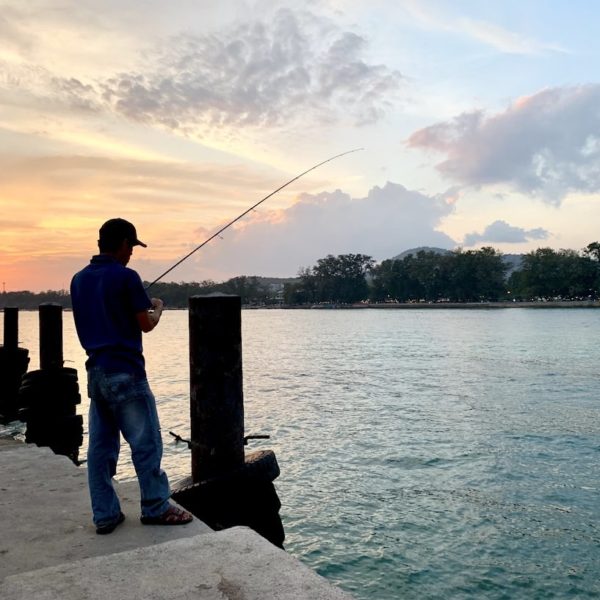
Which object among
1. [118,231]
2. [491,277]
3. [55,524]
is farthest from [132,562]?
[491,277]

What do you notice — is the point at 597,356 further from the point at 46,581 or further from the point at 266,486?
the point at 46,581

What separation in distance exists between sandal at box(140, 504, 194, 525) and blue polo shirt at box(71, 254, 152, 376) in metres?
1.01

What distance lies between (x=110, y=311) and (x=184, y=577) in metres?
1.83

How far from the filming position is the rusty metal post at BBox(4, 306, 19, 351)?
1542 centimetres

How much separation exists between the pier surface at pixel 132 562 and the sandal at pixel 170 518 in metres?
0.05

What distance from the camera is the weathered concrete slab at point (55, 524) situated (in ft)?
12.3

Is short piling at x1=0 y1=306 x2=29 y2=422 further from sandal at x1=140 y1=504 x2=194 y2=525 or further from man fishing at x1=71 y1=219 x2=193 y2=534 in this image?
sandal at x1=140 y1=504 x2=194 y2=525

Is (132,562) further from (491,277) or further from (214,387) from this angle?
(491,277)

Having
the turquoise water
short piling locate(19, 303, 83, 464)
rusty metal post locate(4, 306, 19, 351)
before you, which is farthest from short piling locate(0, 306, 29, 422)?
short piling locate(19, 303, 83, 464)

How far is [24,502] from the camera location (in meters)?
4.76

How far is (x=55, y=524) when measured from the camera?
4.26 metres

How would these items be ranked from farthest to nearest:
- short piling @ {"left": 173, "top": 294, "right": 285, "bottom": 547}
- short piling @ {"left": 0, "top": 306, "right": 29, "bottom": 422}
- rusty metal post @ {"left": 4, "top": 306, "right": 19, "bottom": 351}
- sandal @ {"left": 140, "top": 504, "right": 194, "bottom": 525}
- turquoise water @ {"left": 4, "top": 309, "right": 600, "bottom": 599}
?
1. rusty metal post @ {"left": 4, "top": 306, "right": 19, "bottom": 351}
2. short piling @ {"left": 0, "top": 306, "right": 29, "bottom": 422}
3. turquoise water @ {"left": 4, "top": 309, "right": 600, "bottom": 599}
4. short piling @ {"left": 173, "top": 294, "right": 285, "bottom": 547}
5. sandal @ {"left": 140, "top": 504, "right": 194, "bottom": 525}

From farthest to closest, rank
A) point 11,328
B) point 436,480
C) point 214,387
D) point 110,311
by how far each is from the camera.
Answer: point 11,328, point 436,480, point 214,387, point 110,311

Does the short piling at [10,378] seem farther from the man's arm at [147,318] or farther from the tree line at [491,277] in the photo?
the tree line at [491,277]
